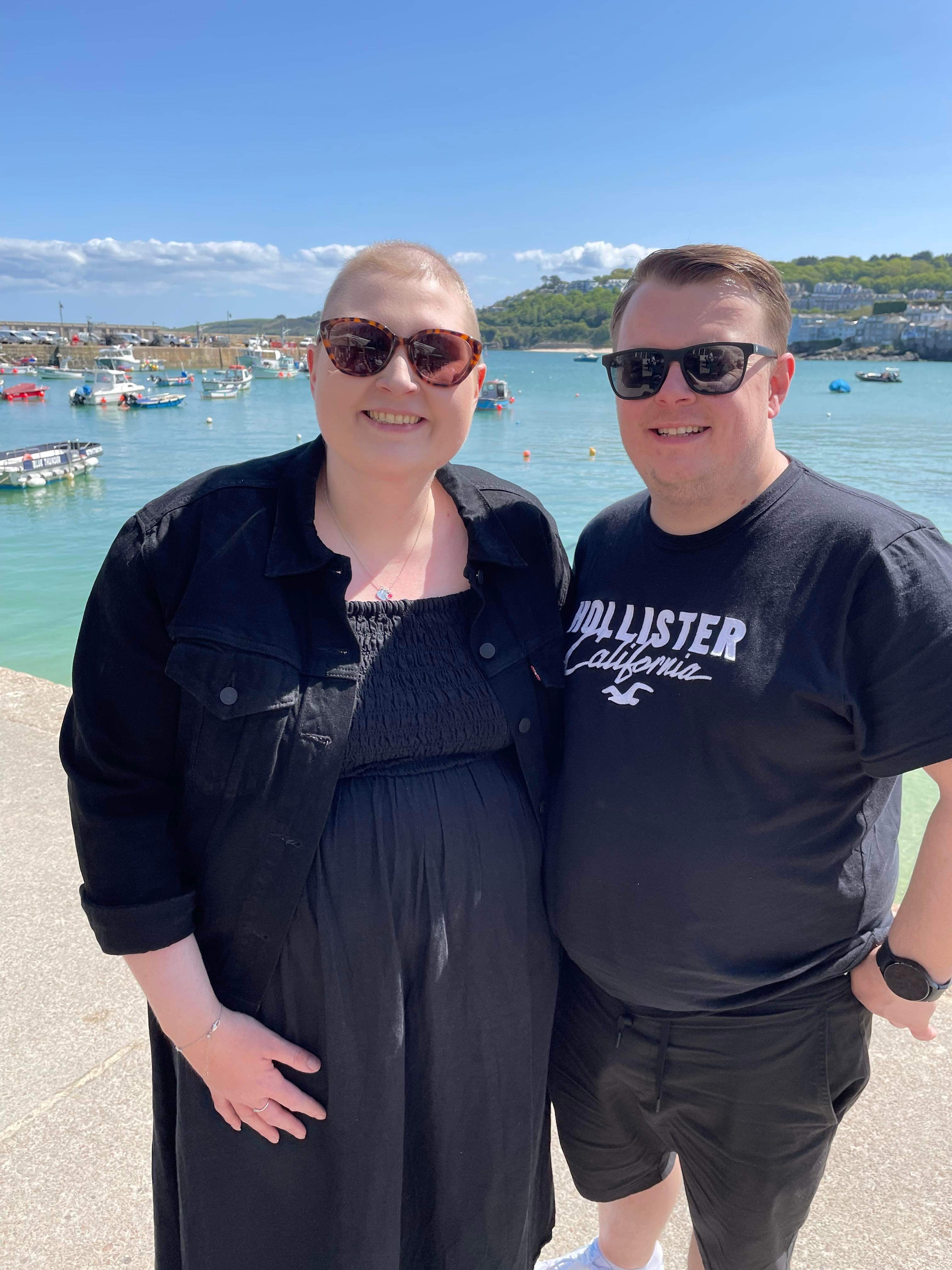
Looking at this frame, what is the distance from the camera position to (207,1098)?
1.63 m

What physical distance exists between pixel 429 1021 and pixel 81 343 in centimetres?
9865

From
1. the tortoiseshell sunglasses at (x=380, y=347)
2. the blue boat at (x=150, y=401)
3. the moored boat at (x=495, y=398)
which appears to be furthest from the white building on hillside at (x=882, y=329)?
the tortoiseshell sunglasses at (x=380, y=347)

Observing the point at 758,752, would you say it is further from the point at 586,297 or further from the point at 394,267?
the point at 586,297

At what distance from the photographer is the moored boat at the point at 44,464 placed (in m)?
21.6

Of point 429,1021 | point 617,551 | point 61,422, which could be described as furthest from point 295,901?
point 61,422

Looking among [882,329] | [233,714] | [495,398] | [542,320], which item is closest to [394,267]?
[233,714]

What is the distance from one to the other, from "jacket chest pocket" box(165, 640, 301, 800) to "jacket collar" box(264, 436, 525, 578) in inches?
7.7

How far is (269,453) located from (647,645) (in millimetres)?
37467

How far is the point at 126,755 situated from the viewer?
1.55 meters

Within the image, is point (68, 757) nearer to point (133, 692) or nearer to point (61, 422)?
point (133, 692)

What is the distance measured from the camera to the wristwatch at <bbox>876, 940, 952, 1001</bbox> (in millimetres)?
1658

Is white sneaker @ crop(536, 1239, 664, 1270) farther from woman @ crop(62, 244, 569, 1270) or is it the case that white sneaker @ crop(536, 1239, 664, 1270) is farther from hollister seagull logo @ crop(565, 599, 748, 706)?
hollister seagull logo @ crop(565, 599, 748, 706)

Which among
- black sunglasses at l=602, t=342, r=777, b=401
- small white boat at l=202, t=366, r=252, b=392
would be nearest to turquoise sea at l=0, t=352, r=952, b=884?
small white boat at l=202, t=366, r=252, b=392

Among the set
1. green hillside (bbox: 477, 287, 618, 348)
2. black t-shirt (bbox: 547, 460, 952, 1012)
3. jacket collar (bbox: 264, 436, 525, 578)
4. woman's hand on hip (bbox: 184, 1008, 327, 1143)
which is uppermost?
green hillside (bbox: 477, 287, 618, 348)
